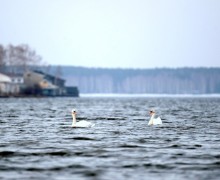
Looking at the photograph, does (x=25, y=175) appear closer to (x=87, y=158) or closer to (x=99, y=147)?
(x=87, y=158)

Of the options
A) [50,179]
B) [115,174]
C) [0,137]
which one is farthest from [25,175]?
[0,137]

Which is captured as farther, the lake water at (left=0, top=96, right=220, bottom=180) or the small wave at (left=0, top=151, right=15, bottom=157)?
the small wave at (left=0, top=151, right=15, bottom=157)

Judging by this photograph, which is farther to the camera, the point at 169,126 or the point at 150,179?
the point at 169,126

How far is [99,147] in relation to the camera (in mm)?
34906

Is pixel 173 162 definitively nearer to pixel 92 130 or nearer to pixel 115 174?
pixel 115 174

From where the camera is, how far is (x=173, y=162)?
1138 inches

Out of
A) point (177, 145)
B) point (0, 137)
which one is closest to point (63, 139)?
point (0, 137)

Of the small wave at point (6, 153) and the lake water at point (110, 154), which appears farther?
the small wave at point (6, 153)

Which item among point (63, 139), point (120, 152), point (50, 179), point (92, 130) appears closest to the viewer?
point (50, 179)

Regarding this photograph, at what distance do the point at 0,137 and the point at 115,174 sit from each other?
16.1m

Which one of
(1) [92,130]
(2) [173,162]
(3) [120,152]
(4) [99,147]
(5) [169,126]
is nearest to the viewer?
(2) [173,162]

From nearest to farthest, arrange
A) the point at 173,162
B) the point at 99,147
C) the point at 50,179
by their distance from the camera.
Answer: the point at 50,179 → the point at 173,162 → the point at 99,147

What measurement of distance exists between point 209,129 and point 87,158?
18.7m

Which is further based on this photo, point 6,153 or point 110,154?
point 6,153
